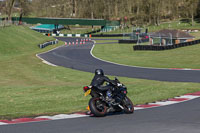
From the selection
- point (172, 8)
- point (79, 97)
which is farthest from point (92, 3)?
point (79, 97)

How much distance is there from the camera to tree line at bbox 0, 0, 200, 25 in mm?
122750

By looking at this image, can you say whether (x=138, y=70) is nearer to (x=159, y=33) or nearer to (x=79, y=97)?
(x=79, y=97)

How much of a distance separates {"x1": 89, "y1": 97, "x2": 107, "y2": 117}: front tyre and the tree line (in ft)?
296

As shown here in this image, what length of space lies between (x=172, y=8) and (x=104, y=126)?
12713 cm

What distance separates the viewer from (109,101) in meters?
12.7

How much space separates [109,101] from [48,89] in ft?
30.8

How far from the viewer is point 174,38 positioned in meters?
55.9

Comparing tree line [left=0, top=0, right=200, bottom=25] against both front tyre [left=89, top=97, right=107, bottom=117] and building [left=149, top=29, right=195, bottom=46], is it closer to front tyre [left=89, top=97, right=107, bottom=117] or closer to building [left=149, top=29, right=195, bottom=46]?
building [left=149, top=29, right=195, bottom=46]

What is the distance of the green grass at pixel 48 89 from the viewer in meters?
15.7

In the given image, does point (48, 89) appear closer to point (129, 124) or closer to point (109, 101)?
point (109, 101)

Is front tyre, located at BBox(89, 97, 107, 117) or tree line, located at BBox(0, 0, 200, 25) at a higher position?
tree line, located at BBox(0, 0, 200, 25)

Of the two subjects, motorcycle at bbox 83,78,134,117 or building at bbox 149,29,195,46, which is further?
building at bbox 149,29,195,46

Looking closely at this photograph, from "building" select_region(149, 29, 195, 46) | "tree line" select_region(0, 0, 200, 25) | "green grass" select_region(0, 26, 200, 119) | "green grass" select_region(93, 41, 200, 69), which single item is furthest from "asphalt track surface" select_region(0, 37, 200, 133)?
"tree line" select_region(0, 0, 200, 25)

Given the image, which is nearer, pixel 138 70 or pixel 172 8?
pixel 138 70
